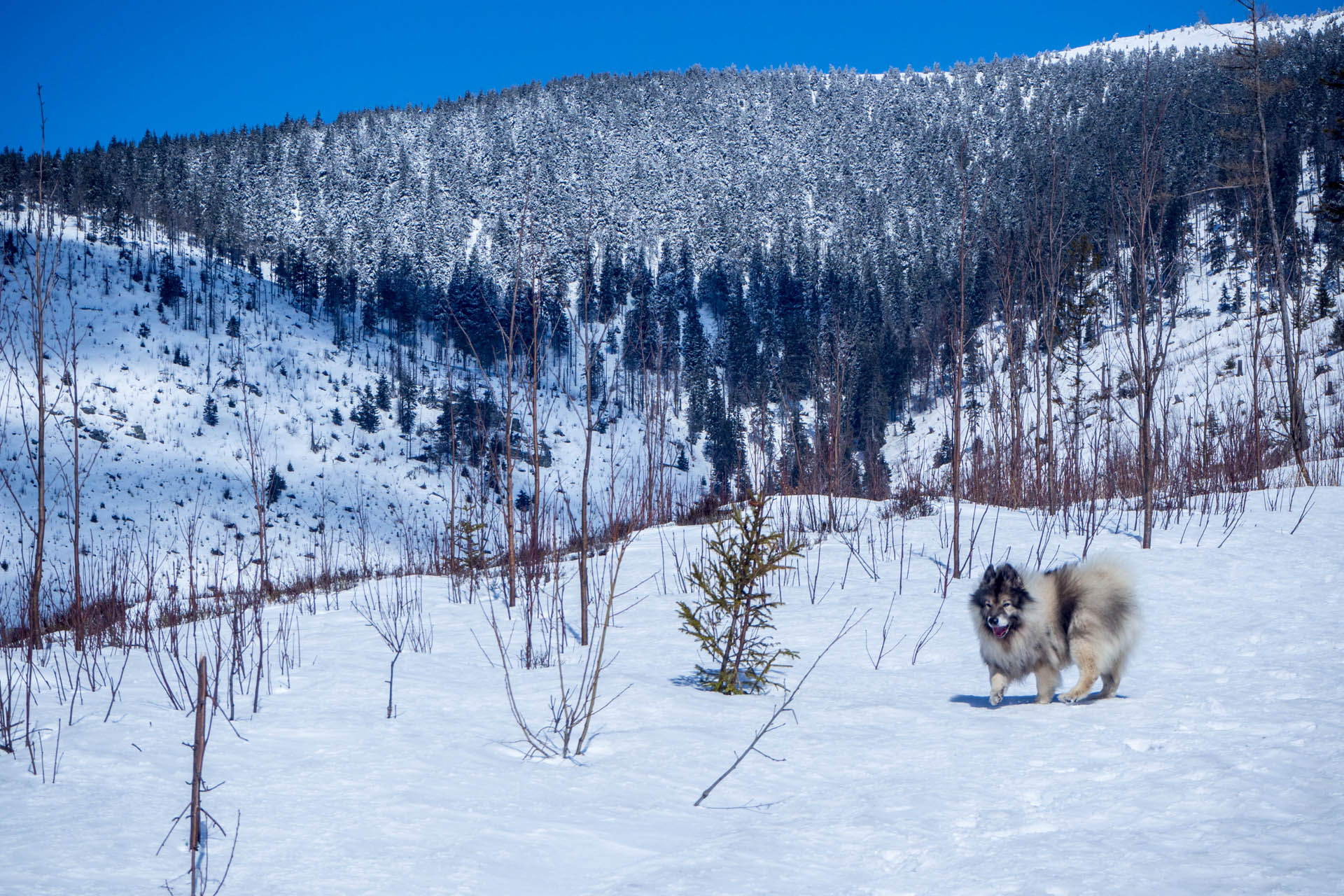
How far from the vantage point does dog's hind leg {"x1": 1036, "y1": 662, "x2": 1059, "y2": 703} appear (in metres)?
3.80

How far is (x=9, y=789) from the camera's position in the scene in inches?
95.7

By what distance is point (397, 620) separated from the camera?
5.16 meters

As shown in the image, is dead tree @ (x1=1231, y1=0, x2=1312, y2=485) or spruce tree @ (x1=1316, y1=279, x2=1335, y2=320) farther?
spruce tree @ (x1=1316, y1=279, x2=1335, y2=320)

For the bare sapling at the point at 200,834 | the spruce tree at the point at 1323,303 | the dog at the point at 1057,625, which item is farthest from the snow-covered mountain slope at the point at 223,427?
the bare sapling at the point at 200,834

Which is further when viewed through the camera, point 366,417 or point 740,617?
point 366,417

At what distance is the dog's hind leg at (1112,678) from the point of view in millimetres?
3707

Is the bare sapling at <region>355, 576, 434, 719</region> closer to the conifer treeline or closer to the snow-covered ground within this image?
the snow-covered ground

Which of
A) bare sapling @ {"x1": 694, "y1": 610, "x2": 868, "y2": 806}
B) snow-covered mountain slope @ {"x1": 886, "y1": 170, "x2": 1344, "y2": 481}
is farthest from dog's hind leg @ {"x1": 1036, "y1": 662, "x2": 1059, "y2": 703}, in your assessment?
snow-covered mountain slope @ {"x1": 886, "y1": 170, "x2": 1344, "y2": 481}

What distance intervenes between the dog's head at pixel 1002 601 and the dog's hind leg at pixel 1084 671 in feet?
1.03

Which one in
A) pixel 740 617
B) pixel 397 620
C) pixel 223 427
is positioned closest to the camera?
pixel 740 617

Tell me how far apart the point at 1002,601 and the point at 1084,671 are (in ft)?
1.73

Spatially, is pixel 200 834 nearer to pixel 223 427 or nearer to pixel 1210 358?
pixel 1210 358

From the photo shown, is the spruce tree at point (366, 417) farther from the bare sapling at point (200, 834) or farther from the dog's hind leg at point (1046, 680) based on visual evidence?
the bare sapling at point (200, 834)

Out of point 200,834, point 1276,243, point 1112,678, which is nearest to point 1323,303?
point 1276,243
